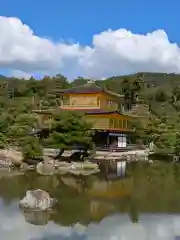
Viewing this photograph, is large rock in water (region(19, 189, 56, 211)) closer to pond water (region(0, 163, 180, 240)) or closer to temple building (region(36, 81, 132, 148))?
pond water (region(0, 163, 180, 240))

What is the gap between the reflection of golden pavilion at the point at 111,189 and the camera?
17.1 meters

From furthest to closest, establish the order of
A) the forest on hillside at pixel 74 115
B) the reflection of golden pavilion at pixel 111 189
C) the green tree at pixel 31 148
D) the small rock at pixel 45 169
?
the forest on hillside at pixel 74 115 → the green tree at pixel 31 148 → the small rock at pixel 45 169 → the reflection of golden pavilion at pixel 111 189

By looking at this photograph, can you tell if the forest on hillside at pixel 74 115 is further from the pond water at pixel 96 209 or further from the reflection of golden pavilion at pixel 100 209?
the reflection of golden pavilion at pixel 100 209

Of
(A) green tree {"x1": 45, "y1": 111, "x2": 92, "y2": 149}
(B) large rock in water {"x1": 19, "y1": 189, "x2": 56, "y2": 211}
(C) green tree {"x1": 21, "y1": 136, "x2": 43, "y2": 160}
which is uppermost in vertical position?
(A) green tree {"x1": 45, "y1": 111, "x2": 92, "y2": 149}

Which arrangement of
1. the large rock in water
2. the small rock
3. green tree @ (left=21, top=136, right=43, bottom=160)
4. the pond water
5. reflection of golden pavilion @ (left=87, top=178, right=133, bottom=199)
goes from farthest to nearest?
1. green tree @ (left=21, top=136, right=43, bottom=160)
2. the small rock
3. reflection of golden pavilion @ (left=87, top=178, right=133, bottom=199)
4. the large rock in water
5. the pond water

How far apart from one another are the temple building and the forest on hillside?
7.25 feet

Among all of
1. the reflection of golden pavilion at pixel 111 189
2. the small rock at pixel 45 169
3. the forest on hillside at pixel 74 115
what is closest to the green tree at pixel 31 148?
the forest on hillside at pixel 74 115

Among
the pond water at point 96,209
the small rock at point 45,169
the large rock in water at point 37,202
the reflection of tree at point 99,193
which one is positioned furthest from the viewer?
the small rock at point 45,169

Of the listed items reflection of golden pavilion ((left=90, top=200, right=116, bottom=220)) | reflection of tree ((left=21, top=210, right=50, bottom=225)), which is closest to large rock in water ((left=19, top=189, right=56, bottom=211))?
reflection of tree ((left=21, top=210, right=50, bottom=225))

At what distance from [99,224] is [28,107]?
34.6 metres

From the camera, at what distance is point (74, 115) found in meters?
24.8

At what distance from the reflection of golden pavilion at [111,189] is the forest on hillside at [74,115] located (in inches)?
190

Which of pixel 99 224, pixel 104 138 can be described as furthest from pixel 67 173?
pixel 104 138

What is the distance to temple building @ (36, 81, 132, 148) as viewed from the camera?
116ft
